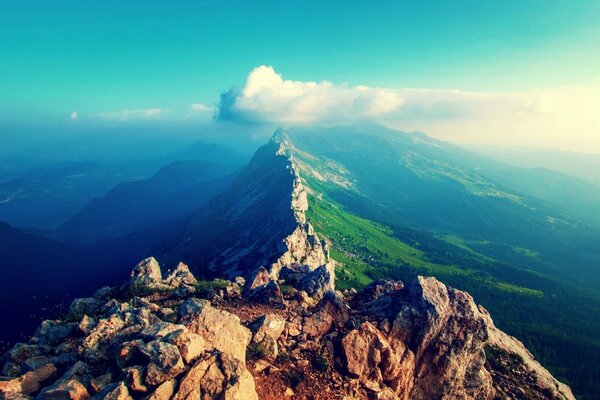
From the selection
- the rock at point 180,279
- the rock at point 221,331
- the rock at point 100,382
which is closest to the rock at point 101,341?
the rock at point 100,382

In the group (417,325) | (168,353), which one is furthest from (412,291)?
(168,353)

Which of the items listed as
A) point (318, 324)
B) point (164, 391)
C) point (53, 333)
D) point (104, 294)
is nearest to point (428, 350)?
point (318, 324)

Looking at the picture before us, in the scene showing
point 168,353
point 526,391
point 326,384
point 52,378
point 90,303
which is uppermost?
point 168,353

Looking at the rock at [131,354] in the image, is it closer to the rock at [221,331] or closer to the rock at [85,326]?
the rock at [221,331]

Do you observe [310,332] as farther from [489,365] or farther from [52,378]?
[489,365]

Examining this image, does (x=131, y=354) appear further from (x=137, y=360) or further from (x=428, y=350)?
(x=428, y=350)

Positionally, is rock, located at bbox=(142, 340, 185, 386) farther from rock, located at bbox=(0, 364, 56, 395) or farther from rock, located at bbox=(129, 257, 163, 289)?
rock, located at bbox=(129, 257, 163, 289)
